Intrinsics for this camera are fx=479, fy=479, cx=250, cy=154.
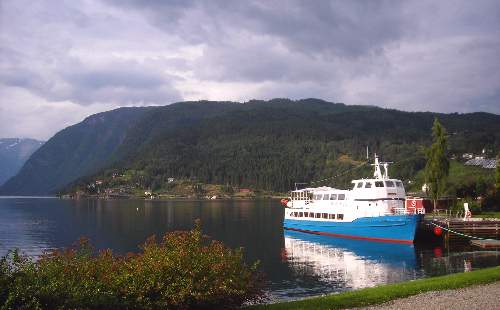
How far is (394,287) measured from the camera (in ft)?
75.9

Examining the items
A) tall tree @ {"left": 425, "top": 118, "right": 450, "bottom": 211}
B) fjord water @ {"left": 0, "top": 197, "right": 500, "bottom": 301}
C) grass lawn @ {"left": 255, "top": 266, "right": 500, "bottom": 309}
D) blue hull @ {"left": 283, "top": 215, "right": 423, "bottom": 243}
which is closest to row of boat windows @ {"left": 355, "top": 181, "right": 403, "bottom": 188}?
blue hull @ {"left": 283, "top": 215, "right": 423, "bottom": 243}

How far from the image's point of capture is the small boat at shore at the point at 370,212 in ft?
182

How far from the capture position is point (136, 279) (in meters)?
15.3

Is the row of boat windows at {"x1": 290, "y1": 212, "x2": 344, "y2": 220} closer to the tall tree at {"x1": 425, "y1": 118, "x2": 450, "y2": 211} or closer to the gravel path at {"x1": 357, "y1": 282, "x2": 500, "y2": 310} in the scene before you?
the tall tree at {"x1": 425, "y1": 118, "x2": 450, "y2": 211}

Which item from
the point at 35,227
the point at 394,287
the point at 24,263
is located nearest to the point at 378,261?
the point at 394,287

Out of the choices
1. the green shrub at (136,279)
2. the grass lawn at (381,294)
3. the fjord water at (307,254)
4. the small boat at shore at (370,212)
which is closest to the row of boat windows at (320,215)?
the small boat at shore at (370,212)

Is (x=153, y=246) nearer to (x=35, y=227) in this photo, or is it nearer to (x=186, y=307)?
(x=186, y=307)

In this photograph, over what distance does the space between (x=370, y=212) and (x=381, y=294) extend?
133ft

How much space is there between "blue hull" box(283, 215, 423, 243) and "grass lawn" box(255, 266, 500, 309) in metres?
29.4

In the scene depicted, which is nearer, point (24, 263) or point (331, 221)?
point (24, 263)

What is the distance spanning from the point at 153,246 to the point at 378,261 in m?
32.8

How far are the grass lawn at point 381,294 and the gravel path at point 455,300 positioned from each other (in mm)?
702

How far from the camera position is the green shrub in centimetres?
1356

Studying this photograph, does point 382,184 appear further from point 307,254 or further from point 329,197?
point 307,254
